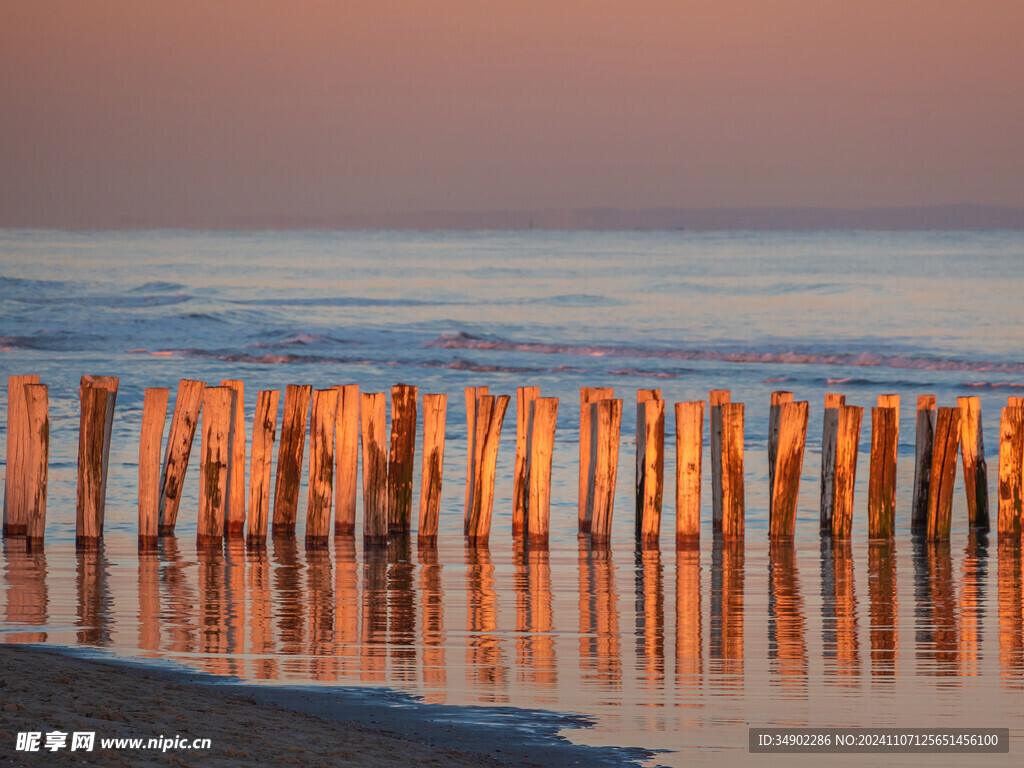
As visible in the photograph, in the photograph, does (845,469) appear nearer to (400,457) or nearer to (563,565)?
(563,565)

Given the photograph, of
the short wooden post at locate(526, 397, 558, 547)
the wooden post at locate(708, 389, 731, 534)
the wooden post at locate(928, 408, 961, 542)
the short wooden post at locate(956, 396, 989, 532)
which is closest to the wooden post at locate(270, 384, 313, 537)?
the short wooden post at locate(526, 397, 558, 547)

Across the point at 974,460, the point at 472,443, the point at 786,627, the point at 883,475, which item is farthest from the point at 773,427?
the point at 786,627

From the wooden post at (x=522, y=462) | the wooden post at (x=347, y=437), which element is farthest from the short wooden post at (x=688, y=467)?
the wooden post at (x=347, y=437)

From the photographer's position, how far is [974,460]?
11.7 meters

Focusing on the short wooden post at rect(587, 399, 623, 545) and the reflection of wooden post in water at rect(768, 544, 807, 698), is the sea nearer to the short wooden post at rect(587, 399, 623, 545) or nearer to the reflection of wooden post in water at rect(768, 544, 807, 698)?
the reflection of wooden post in water at rect(768, 544, 807, 698)

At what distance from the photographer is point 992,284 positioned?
154 feet

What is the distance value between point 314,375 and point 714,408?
23.4 metres

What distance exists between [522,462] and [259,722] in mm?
6496

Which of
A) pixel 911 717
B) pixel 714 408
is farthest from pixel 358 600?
pixel 714 408

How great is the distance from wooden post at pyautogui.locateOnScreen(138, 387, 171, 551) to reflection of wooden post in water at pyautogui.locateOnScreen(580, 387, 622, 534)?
346 cm

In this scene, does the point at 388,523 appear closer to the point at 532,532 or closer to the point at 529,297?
the point at 532,532

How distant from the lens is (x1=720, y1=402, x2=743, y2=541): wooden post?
1103 cm

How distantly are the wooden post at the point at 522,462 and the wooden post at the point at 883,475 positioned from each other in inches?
113

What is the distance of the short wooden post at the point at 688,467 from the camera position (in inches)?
423
